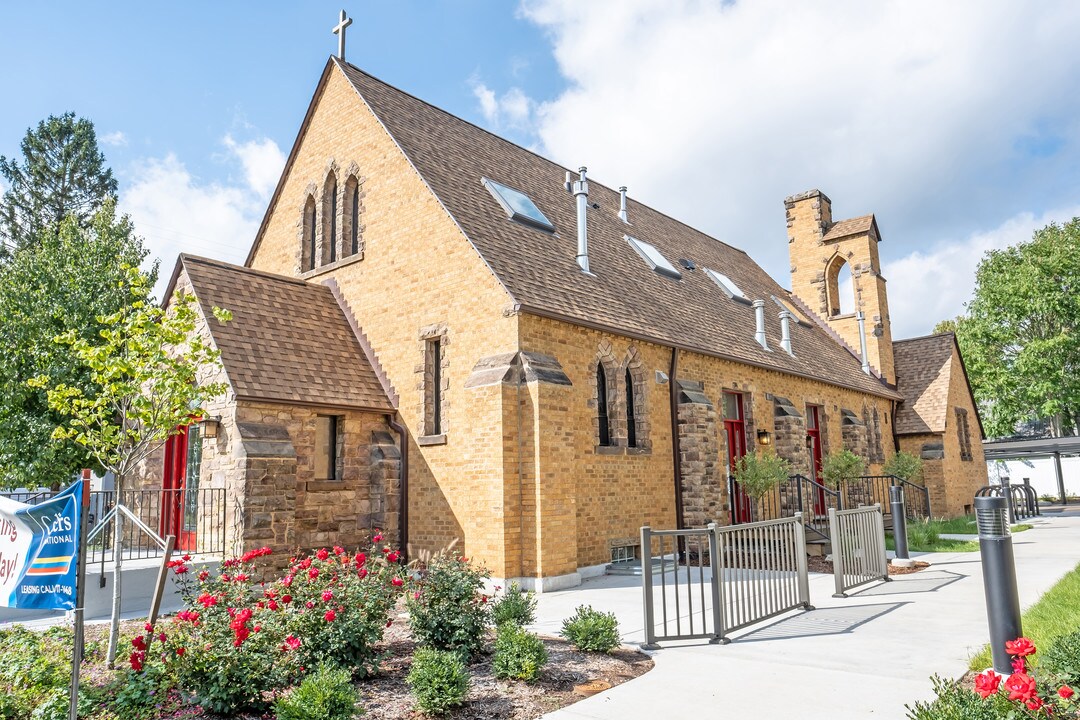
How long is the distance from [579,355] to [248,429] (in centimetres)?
564

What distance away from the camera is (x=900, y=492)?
13117 mm

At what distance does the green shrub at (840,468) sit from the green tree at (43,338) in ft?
61.8

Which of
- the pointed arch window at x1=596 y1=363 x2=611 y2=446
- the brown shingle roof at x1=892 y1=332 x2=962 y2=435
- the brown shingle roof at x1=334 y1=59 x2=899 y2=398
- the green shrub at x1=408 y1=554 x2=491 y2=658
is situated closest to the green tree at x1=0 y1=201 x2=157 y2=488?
the brown shingle roof at x1=334 y1=59 x2=899 y2=398

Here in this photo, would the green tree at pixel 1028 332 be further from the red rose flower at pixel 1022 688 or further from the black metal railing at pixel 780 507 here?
the red rose flower at pixel 1022 688

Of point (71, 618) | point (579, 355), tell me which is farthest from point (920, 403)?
point (71, 618)

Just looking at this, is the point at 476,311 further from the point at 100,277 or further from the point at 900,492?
the point at 100,277

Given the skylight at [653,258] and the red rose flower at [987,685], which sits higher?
the skylight at [653,258]

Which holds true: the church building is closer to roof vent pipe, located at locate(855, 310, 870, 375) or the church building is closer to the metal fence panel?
the metal fence panel

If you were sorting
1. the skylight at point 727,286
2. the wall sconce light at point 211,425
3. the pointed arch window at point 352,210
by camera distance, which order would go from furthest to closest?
1. the skylight at point 727,286
2. the pointed arch window at point 352,210
3. the wall sconce light at point 211,425

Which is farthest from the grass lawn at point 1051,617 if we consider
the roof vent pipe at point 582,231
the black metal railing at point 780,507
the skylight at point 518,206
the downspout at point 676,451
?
the skylight at point 518,206

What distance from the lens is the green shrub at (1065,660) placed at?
4.81 meters

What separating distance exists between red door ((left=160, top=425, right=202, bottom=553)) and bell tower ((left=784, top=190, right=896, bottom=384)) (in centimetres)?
2344

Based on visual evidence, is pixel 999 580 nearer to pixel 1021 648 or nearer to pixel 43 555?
pixel 1021 648

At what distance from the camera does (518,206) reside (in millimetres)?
15656
